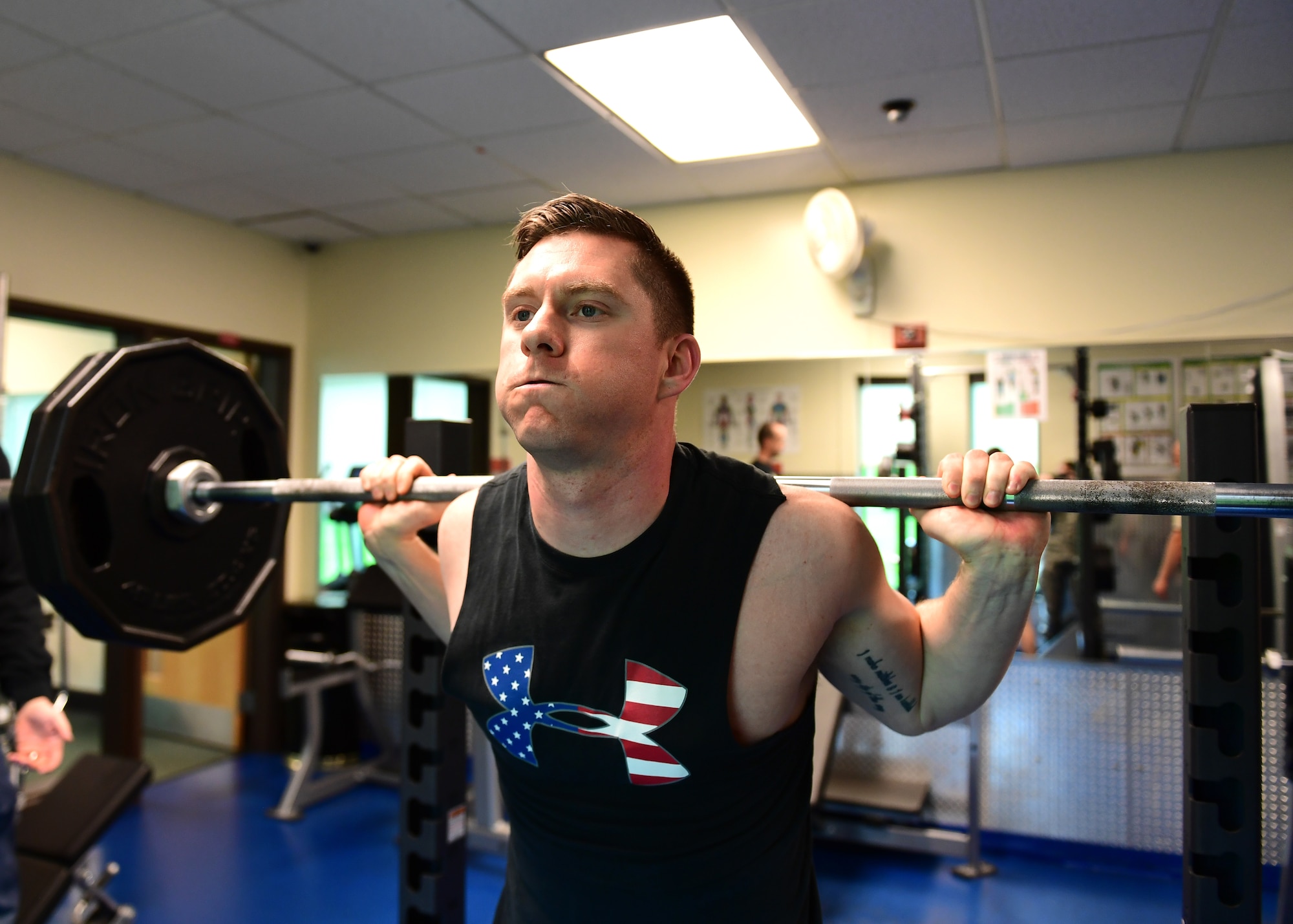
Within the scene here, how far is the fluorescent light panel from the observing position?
249 cm

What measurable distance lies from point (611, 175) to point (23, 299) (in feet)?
7.72

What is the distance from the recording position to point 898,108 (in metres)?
2.84

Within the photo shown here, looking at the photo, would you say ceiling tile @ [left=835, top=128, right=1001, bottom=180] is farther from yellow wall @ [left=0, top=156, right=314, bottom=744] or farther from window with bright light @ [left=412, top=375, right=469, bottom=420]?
yellow wall @ [left=0, top=156, right=314, bottom=744]

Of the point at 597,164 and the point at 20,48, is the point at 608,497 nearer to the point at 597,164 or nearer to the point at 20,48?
the point at 20,48

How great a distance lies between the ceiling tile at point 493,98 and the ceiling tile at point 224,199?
4.19 ft

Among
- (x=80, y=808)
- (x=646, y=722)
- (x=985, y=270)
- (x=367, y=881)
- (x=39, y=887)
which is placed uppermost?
(x=985, y=270)

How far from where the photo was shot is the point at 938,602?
1.06m

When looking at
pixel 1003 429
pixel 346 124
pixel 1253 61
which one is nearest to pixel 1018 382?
pixel 1003 429

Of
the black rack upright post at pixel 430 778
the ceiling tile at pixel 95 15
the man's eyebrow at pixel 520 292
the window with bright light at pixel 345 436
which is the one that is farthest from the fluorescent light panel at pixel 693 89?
the window with bright light at pixel 345 436

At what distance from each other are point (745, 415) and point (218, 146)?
2.36 meters

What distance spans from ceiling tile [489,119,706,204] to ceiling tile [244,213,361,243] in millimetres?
1322

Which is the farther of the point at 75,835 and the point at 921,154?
the point at 921,154

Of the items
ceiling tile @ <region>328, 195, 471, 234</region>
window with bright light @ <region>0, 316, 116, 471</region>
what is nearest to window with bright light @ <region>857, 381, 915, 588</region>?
ceiling tile @ <region>328, 195, 471, 234</region>

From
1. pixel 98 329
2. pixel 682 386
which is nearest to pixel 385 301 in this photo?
pixel 98 329
